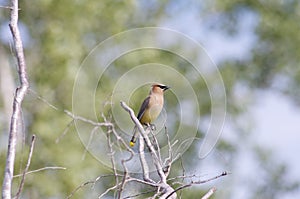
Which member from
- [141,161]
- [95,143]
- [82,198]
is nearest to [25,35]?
[82,198]

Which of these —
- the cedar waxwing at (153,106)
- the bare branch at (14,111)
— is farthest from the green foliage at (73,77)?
the bare branch at (14,111)

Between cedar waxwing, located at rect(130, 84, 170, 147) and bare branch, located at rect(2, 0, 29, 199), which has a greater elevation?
cedar waxwing, located at rect(130, 84, 170, 147)

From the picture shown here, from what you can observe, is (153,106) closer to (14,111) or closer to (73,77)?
(14,111)

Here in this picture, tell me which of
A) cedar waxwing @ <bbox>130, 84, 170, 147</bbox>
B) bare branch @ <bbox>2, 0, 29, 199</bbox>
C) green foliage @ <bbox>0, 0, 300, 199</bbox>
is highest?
green foliage @ <bbox>0, 0, 300, 199</bbox>

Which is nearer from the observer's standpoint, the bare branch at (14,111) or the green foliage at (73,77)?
the bare branch at (14,111)

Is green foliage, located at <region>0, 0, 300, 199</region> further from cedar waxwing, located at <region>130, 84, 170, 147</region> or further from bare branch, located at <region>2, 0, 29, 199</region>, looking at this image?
bare branch, located at <region>2, 0, 29, 199</region>

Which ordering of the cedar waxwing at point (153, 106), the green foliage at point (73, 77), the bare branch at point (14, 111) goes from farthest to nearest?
the green foliage at point (73, 77)
the cedar waxwing at point (153, 106)
the bare branch at point (14, 111)

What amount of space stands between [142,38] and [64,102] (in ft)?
5.16

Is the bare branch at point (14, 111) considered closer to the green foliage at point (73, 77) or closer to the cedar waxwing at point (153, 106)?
the cedar waxwing at point (153, 106)

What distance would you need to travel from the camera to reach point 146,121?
446 centimetres

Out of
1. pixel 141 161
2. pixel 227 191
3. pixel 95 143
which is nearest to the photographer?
pixel 141 161

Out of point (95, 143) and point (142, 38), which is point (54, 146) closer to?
point (142, 38)

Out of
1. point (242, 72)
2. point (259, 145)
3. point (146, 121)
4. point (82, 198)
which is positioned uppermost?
point (242, 72)

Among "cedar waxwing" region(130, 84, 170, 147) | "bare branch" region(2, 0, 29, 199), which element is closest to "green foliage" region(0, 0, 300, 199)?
"cedar waxwing" region(130, 84, 170, 147)
